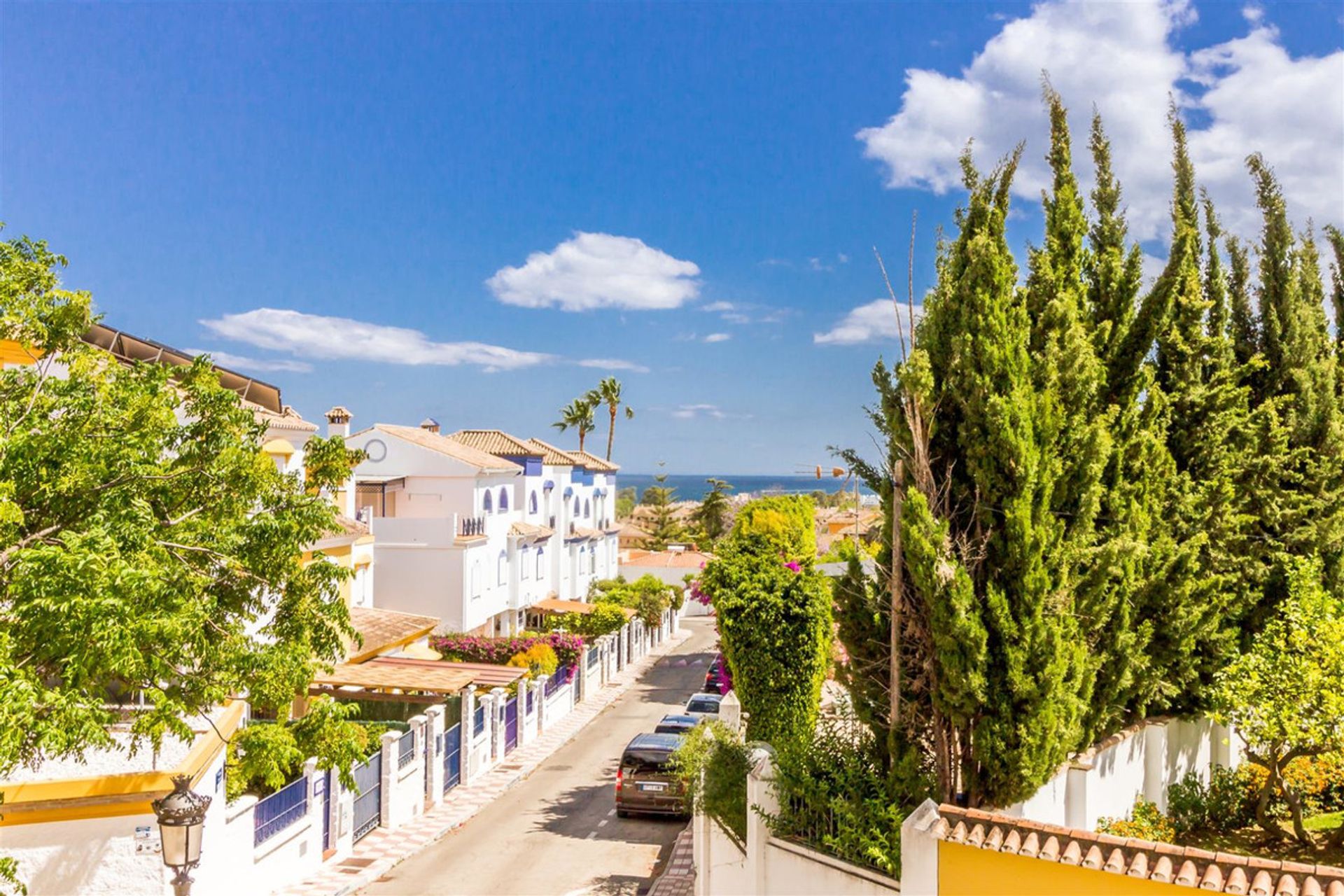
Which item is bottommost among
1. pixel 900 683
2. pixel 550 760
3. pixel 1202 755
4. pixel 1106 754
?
pixel 550 760

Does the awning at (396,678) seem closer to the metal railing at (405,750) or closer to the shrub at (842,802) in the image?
the metal railing at (405,750)

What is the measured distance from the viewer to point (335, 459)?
10.3 meters

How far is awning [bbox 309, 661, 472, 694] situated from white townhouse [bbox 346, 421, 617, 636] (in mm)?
7760

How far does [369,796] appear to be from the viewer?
17.1m

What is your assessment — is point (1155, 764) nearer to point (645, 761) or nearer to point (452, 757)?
point (645, 761)

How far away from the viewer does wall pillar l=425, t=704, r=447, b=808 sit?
19250mm

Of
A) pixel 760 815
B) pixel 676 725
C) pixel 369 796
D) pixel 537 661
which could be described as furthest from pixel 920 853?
pixel 537 661

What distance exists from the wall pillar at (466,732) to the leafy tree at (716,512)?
50785 millimetres

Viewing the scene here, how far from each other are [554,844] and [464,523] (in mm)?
19080

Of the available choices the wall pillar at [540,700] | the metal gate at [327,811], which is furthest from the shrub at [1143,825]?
the wall pillar at [540,700]

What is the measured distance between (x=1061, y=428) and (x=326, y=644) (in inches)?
345

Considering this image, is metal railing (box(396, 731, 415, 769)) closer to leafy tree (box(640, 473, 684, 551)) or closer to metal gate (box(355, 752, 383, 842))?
metal gate (box(355, 752, 383, 842))

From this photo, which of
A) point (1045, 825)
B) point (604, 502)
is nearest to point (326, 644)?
point (1045, 825)

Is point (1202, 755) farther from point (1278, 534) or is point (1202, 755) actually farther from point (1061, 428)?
point (1061, 428)
